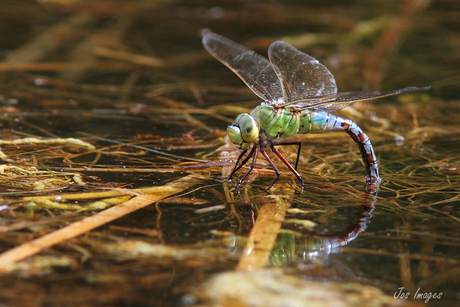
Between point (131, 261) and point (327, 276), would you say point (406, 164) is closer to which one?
point (327, 276)

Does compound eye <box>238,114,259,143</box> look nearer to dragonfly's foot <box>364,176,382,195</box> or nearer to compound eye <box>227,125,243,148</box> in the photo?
compound eye <box>227,125,243,148</box>

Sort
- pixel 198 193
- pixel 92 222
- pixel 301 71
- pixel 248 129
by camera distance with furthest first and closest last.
Result: pixel 301 71 → pixel 248 129 → pixel 198 193 → pixel 92 222

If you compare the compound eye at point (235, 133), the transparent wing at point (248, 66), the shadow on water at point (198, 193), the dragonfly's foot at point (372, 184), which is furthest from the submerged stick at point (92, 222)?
the dragonfly's foot at point (372, 184)

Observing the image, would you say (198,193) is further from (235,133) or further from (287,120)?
(287,120)

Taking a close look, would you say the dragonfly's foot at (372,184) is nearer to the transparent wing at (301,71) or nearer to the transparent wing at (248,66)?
the transparent wing at (301,71)

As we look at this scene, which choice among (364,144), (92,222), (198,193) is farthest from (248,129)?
(92,222)

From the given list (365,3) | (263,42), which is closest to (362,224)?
(263,42)

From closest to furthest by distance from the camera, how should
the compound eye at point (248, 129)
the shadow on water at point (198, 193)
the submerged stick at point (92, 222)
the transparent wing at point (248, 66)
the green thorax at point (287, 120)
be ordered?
the shadow on water at point (198, 193) < the submerged stick at point (92, 222) < the compound eye at point (248, 129) < the green thorax at point (287, 120) < the transparent wing at point (248, 66)
